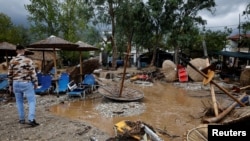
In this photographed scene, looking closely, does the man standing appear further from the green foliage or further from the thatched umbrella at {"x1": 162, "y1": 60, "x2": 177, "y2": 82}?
the green foliage

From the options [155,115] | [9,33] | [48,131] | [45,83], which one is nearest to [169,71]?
[45,83]

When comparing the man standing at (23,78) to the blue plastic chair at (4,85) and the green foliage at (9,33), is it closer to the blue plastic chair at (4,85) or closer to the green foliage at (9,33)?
the blue plastic chair at (4,85)

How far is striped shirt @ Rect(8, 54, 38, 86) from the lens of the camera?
6340 mm

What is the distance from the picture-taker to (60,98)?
11.5 m

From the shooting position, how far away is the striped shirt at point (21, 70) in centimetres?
634

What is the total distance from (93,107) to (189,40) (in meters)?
16.7

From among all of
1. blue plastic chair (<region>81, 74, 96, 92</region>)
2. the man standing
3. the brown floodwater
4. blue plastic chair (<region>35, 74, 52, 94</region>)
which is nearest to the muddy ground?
the man standing

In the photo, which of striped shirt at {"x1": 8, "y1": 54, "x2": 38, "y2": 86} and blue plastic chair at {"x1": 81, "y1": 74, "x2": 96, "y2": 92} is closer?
striped shirt at {"x1": 8, "y1": 54, "x2": 38, "y2": 86}

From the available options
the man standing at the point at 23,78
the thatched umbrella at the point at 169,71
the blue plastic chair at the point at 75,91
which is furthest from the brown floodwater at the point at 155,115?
the thatched umbrella at the point at 169,71

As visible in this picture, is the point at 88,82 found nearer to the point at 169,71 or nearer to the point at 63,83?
the point at 63,83

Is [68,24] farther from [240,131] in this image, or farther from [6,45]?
[240,131]

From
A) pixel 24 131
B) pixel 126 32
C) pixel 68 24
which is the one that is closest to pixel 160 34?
pixel 126 32

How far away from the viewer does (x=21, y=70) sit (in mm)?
6348

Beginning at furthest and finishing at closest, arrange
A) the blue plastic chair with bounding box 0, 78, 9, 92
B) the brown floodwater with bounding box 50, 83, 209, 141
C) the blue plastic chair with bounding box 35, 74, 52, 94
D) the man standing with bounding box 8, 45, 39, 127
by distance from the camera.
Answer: the blue plastic chair with bounding box 0, 78, 9, 92 < the blue plastic chair with bounding box 35, 74, 52, 94 < the brown floodwater with bounding box 50, 83, 209, 141 < the man standing with bounding box 8, 45, 39, 127
